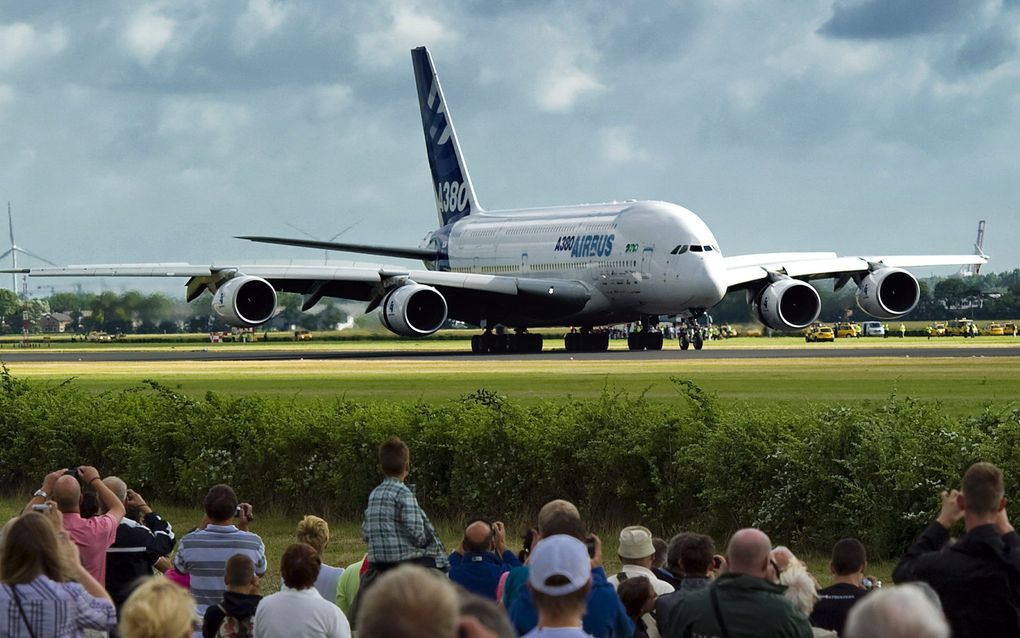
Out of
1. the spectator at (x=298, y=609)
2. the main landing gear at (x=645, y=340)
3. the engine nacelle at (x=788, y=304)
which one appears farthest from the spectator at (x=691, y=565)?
the main landing gear at (x=645, y=340)

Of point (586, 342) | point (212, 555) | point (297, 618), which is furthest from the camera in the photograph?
point (586, 342)

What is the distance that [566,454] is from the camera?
1778 cm

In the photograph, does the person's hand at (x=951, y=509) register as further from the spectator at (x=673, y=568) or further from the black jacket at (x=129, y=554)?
the black jacket at (x=129, y=554)

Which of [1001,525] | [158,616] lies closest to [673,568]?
[1001,525]

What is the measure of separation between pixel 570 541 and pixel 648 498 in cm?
1131

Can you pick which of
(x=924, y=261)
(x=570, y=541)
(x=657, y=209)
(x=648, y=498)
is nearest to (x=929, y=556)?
(x=570, y=541)

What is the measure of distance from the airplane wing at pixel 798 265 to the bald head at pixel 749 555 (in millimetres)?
46152

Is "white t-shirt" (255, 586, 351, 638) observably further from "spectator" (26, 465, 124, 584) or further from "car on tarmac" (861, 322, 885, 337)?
"car on tarmac" (861, 322, 885, 337)

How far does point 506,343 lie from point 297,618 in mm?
47624

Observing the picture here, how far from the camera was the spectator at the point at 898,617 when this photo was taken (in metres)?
4.12

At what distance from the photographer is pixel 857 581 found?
8.30 m

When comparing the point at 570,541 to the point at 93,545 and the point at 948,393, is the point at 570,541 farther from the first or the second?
the point at 948,393

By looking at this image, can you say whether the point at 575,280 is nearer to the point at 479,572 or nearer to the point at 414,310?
the point at 414,310

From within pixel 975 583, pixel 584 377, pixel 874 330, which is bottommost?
pixel 975 583
